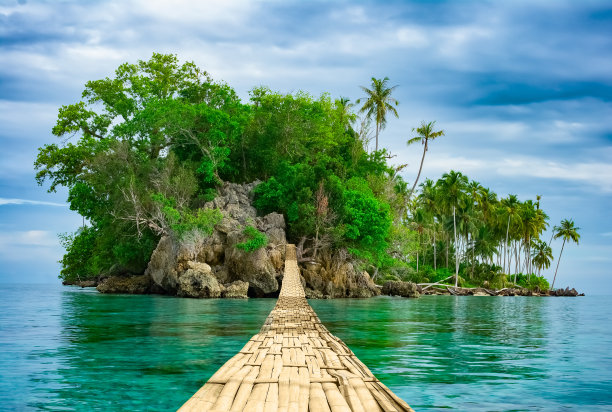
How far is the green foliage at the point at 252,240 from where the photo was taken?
74.6 feet

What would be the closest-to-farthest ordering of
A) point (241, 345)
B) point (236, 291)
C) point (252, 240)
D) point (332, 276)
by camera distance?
point (241, 345)
point (252, 240)
point (236, 291)
point (332, 276)

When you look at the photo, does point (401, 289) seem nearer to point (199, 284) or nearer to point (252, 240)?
point (252, 240)

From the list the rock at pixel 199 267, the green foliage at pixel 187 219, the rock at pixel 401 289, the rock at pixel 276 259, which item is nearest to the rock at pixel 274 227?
the rock at pixel 276 259

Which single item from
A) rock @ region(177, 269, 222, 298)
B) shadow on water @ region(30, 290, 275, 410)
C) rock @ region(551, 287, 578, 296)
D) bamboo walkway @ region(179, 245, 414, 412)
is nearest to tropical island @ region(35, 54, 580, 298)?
rock @ region(177, 269, 222, 298)

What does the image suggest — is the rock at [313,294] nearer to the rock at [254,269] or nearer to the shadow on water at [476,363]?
the rock at [254,269]

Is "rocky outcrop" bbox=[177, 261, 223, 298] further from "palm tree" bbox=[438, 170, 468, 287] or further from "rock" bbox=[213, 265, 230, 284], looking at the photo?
"palm tree" bbox=[438, 170, 468, 287]

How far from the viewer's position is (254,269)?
23453 millimetres

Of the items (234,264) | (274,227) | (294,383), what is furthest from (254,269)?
(294,383)

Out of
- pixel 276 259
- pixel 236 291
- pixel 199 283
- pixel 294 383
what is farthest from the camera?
pixel 276 259

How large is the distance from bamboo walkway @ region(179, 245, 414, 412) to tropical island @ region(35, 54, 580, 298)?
57.0ft

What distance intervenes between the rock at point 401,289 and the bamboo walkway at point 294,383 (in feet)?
78.0

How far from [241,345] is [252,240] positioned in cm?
1349

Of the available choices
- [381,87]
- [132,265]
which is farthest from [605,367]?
[381,87]

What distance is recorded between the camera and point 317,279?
2545 cm
